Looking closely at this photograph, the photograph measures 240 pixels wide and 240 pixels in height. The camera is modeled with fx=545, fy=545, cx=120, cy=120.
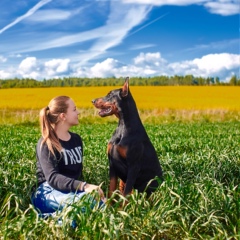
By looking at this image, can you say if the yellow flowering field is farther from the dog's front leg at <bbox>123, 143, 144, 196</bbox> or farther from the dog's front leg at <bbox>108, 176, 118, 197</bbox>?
the dog's front leg at <bbox>123, 143, 144, 196</bbox>

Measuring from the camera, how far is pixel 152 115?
99.1ft

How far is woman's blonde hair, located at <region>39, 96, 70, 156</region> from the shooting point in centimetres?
655

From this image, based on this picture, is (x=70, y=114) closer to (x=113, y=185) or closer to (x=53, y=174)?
(x=53, y=174)

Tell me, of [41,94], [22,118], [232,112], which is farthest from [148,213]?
[41,94]

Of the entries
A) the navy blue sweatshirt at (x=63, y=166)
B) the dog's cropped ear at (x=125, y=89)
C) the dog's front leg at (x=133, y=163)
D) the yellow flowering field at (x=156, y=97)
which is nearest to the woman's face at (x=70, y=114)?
the navy blue sweatshirt at (x=63, y=166)

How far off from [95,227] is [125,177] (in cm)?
→ 161

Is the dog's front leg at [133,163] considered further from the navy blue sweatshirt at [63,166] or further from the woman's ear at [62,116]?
the woman's ear at [62,116]

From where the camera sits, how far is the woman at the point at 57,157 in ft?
21.1

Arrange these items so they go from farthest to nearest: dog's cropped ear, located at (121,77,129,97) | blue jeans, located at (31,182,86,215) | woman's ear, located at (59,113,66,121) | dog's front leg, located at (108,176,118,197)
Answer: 1. woman's ear, located at (59,113,66,121)
2. dog's front leg, located at (108,176,118,197)
3. blue jeans, located at (31,182,86,215)
4. dog's cropped ear, located at (121,77,129,97)

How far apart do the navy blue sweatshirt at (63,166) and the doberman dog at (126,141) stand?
0.52 m

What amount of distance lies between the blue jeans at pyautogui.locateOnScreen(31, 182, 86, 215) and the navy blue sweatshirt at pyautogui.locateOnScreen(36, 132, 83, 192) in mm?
86

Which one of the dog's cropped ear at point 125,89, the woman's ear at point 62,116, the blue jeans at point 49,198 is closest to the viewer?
the dog's cropped ear at point 125,89

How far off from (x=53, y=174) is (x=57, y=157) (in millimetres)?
258

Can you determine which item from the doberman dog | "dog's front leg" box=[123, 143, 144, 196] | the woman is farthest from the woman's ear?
"dog's front leg" box=[123, 143, 144, 196]
